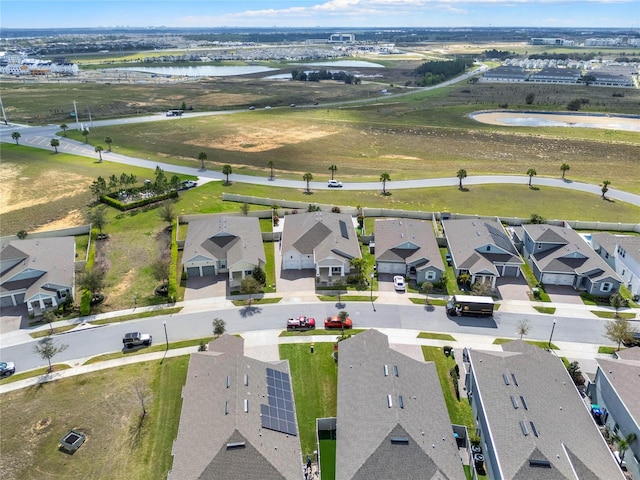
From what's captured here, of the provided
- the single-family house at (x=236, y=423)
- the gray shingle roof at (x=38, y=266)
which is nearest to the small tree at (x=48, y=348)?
the gray shingle roof at (x=38, y=266)

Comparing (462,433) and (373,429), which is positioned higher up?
(373,429)

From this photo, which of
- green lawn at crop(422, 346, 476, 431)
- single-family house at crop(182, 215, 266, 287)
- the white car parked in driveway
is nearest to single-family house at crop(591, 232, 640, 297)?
the white car parked in driveway

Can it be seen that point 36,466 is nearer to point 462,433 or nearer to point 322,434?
point 322,434

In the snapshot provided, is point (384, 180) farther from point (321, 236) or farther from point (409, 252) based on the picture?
point (409, 252)

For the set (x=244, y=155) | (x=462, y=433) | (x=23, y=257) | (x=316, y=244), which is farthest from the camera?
(x=244, y=155)

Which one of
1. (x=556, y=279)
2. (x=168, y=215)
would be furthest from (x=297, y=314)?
(x=556, y=279)

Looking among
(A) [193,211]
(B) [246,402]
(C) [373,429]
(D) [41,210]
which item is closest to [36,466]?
(B) [246,402]

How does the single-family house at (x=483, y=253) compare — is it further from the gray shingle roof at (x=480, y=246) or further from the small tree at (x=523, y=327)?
the small tree at (x=523, y=327)
